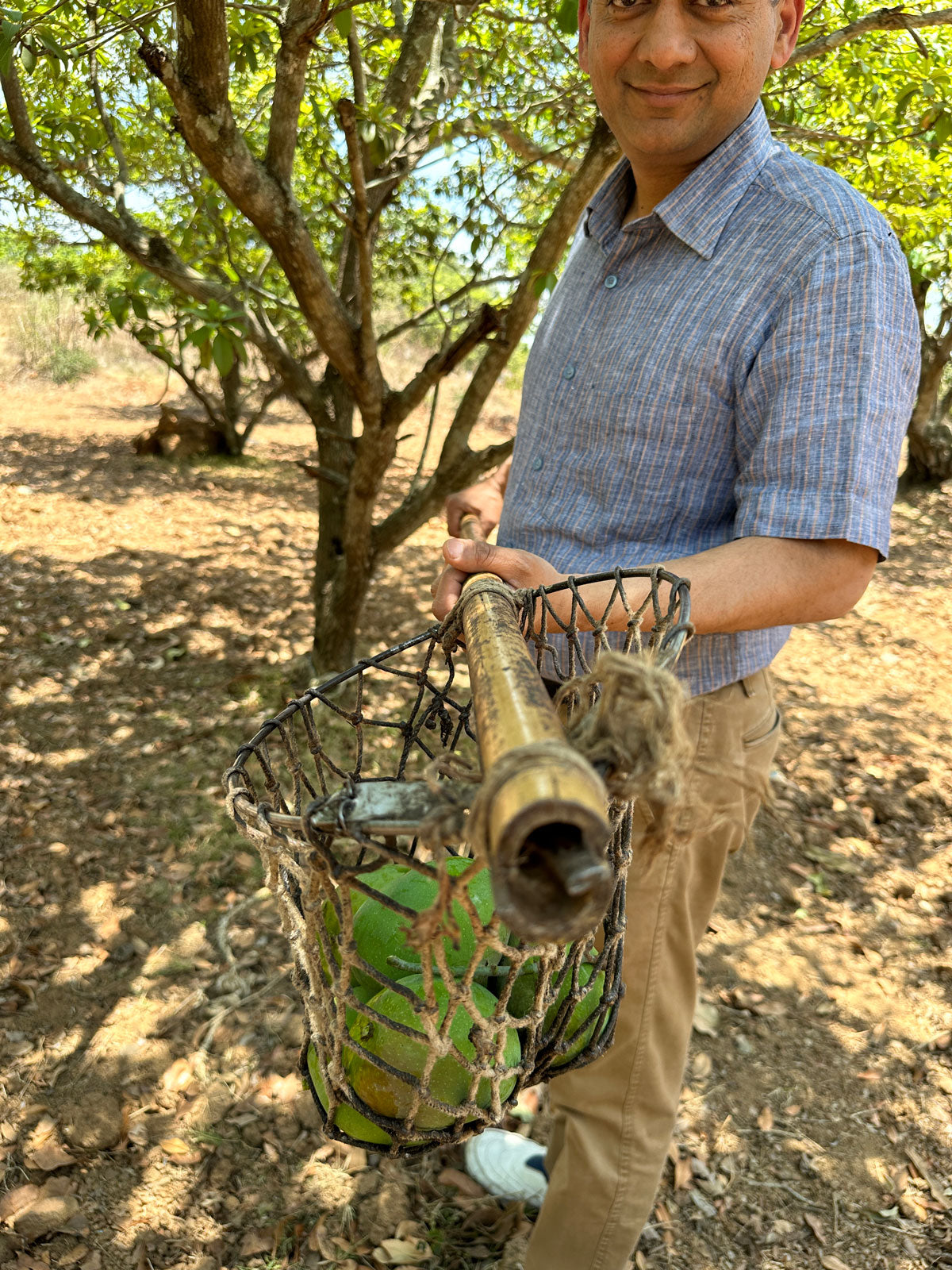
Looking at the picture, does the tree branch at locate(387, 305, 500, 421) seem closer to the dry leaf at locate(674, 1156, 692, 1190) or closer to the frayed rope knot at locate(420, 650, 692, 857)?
the dry leaf at locate(674, 1156, 692, 1190)

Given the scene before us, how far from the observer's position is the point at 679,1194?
258cm

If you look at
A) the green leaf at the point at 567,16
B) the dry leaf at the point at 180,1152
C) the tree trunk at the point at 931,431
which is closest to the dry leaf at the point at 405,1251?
the dry leaf at the point at 180,1152

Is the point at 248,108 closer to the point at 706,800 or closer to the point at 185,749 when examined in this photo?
the point at 185,749

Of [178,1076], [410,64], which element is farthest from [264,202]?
[178,1076]

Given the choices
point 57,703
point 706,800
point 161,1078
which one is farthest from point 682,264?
point 57,703

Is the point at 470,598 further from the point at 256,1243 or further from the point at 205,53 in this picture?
the point at 205,53

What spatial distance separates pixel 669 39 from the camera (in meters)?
1.47

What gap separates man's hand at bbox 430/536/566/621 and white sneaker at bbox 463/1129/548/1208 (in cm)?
167

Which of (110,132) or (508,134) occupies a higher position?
(508,134)

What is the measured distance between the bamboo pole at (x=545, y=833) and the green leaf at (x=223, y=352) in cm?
205

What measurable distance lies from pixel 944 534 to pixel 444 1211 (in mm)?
8647

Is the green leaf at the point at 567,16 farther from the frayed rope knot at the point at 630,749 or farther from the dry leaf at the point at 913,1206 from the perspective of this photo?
the dry leaf at the point at 913,1206

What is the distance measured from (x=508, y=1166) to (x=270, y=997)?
3.22ft

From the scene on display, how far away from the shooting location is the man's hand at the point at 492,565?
1.44 meters
